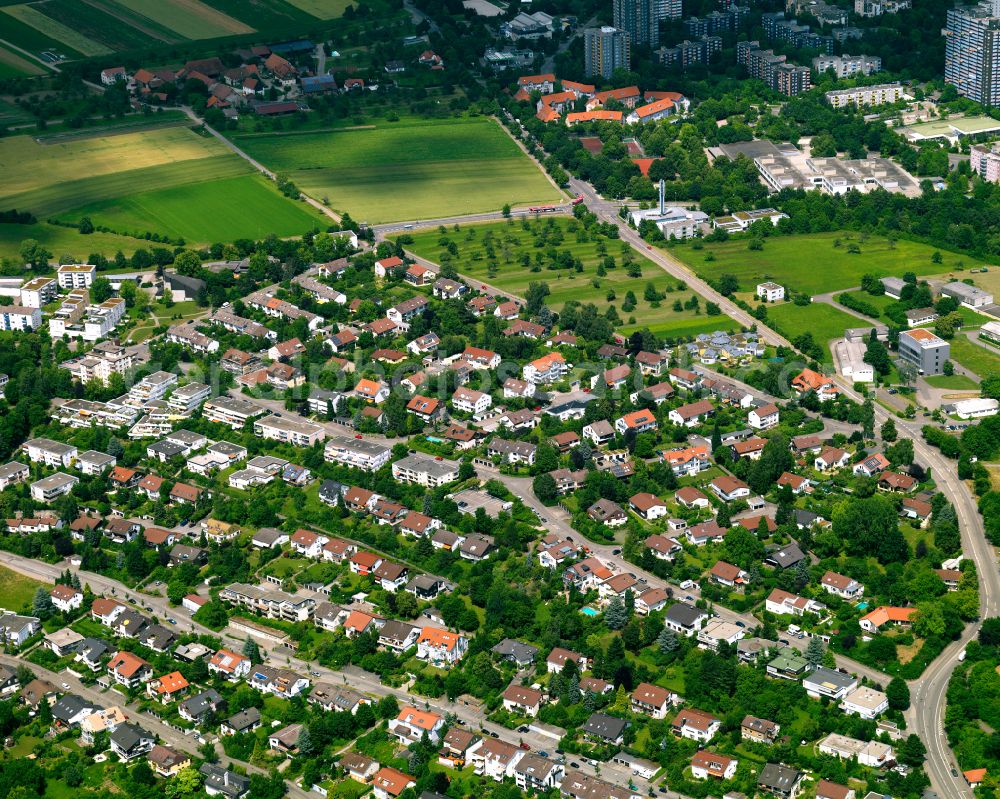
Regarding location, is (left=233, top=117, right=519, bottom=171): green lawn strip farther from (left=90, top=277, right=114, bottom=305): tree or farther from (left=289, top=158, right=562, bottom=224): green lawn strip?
(left=90, top=277, right=114, bottom=305): tree

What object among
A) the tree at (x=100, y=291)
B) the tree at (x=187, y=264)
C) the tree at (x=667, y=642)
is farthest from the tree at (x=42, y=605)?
the tree at (x=187, y=264)

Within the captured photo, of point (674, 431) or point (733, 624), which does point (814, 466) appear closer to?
point (674, 431)

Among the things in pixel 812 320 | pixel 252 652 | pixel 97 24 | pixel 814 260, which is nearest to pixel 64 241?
pixel 97 24

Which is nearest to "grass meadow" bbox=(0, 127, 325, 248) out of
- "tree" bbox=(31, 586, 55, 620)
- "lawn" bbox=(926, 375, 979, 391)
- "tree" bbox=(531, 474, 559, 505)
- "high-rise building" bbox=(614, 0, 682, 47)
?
"high-rise building" bbox=(614, 0, 682, 47)

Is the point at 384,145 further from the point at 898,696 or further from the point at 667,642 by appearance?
the point at 898,696

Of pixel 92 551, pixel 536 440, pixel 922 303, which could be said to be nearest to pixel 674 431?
pixel 536 440

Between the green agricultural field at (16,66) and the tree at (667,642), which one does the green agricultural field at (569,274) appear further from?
the green agricultural field at (16,66)
